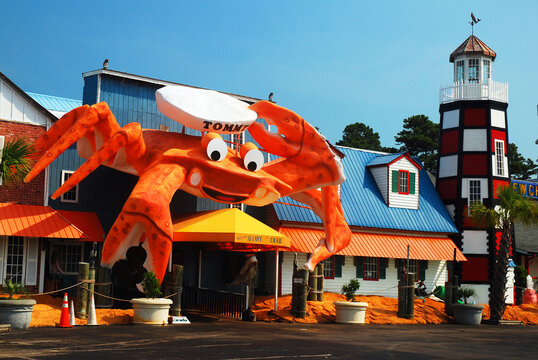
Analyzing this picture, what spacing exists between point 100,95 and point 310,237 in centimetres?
1001

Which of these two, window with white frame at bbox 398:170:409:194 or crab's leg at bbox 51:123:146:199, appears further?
window with white frame at bbox 398:170:409:194

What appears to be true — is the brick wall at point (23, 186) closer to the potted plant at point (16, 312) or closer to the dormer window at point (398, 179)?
the potted plant at point (16, 312)

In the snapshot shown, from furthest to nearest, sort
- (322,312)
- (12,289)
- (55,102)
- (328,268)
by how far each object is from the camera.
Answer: (55,102), (328,268), (322,312), (12,289)

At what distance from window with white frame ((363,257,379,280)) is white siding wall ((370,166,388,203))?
2.97 meters

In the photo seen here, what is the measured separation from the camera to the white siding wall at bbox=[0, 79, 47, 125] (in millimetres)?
24047

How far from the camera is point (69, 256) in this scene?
25859 millimetres

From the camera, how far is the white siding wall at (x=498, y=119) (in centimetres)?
3472

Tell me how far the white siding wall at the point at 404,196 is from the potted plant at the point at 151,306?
1572cm

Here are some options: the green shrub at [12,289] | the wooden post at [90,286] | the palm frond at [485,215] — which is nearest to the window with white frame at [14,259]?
the wooden post at [90,286]

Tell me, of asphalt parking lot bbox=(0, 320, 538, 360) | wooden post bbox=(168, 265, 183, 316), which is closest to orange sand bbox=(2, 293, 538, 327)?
wooden post bbox=(168, 265, 183, 316)

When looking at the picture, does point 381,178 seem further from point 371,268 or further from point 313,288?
point 313,288

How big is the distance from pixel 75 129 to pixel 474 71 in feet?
71.7

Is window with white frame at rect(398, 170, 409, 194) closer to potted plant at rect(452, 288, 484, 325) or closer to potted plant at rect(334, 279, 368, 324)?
potted plant at rect(452, 288, 484, 325)

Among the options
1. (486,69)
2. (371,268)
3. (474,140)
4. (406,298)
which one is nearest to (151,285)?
(406,298)
